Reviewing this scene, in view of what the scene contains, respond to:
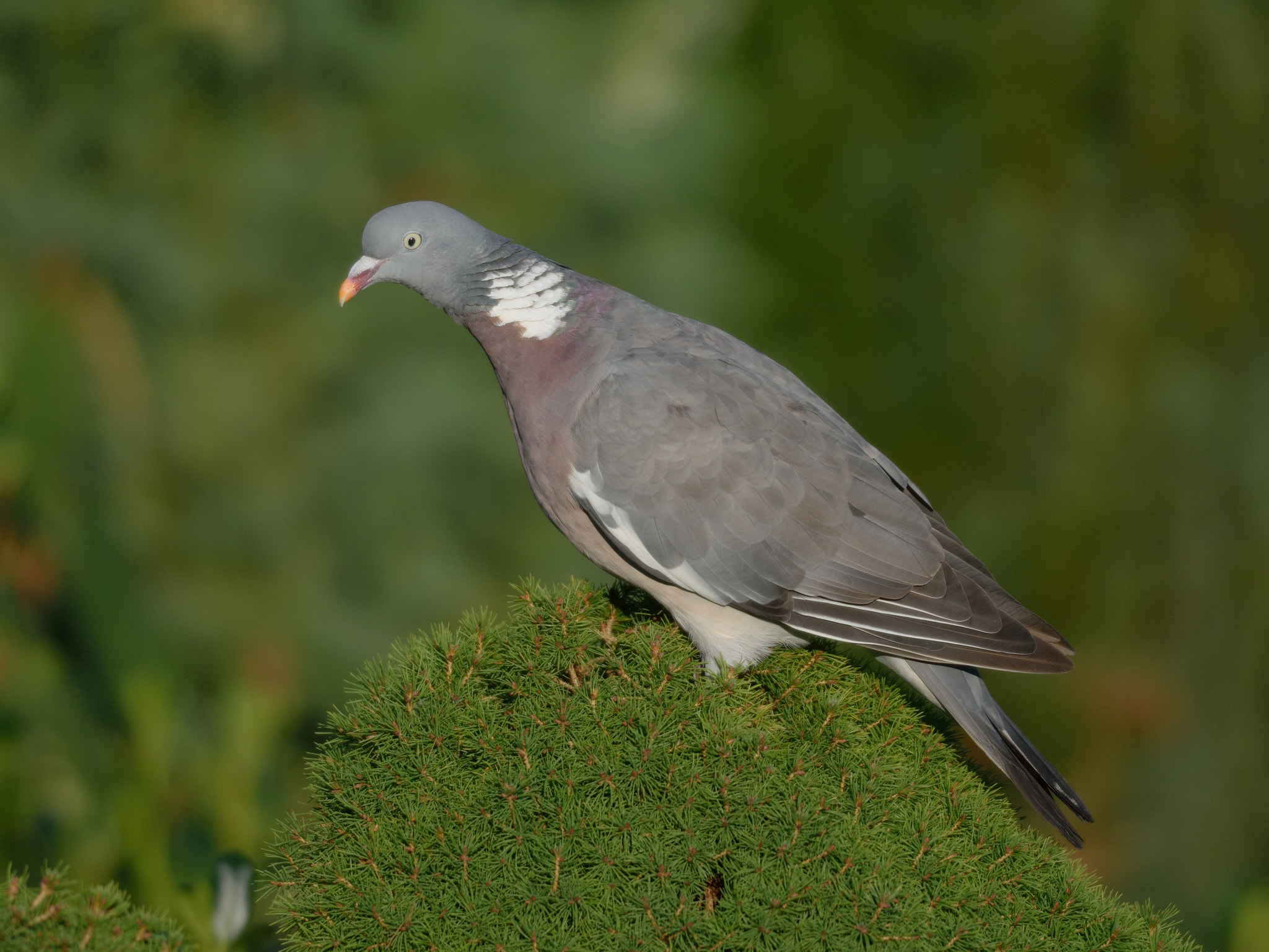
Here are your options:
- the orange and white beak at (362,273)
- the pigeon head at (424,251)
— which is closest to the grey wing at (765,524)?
the pigeon head at (424,251)

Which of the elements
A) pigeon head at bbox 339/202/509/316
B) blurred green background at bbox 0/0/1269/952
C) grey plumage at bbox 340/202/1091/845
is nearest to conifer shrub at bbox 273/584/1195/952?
grey plumage at bbox 340/202/1091/845

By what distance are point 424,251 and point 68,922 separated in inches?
57.0

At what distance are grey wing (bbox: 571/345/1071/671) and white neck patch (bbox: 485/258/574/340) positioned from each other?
19cm

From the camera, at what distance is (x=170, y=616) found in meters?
4.80

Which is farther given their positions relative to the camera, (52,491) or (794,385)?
(52,491)

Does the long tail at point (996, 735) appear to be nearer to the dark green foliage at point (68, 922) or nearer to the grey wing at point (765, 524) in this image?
the grey wing at point (765, 524)

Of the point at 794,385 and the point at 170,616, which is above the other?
the point at 794,385

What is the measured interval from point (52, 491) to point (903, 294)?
3.71m

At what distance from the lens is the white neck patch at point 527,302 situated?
2.36m

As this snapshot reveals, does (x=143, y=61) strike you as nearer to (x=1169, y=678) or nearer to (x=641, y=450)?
(x=641, y=450)

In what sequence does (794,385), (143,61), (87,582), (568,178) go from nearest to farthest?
(794,385), (87,582), (143,61), (568,178)

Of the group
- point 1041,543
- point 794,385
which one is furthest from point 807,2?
point 794,385

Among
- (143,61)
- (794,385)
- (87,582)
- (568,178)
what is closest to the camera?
(794,385)

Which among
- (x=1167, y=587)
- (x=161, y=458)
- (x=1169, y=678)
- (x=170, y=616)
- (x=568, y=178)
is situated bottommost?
(x=170, y=616)
